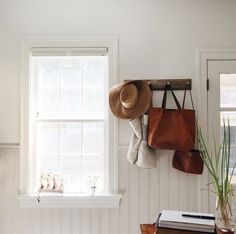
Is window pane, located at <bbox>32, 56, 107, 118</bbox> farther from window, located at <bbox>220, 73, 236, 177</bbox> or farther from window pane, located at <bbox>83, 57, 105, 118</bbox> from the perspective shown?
window, located at <bbox>220, 73, 236, 177</bbox>

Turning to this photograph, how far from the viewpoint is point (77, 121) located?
242cm

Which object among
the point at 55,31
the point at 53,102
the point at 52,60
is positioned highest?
the point at 55,31

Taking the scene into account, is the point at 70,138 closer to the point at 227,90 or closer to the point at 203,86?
the point at 203,86

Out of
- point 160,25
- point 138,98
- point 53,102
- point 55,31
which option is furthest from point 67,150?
point 160,25

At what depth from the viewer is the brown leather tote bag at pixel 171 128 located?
2178 mm

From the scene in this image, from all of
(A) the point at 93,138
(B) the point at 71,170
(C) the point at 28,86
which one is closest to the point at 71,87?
(C) the point at 28,86

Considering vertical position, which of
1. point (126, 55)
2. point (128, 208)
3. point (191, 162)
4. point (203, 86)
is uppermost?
point (126, 55)

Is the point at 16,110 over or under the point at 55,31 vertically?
under

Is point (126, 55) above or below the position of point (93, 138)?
above

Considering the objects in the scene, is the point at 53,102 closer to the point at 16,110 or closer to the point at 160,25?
the point at 16,110

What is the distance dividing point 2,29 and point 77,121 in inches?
43.2

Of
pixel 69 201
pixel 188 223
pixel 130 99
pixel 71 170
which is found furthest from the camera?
pixel 71 170

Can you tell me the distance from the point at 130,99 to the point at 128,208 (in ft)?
3.28

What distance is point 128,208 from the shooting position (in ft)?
7.72
